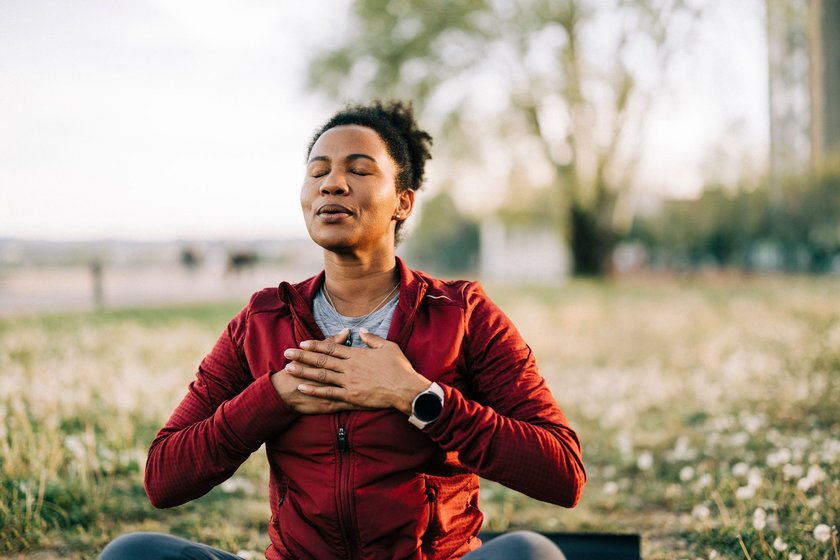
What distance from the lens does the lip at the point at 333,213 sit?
2.45 metres

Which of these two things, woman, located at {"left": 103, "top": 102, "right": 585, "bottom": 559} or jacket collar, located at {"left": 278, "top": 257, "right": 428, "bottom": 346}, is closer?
woman, located at {"left": 103, "top": 102, "right": 585, "bottom": 559}

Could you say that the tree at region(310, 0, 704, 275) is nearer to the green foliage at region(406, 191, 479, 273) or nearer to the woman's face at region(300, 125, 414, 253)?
the woman's face at region(300, 125, 414, 253)

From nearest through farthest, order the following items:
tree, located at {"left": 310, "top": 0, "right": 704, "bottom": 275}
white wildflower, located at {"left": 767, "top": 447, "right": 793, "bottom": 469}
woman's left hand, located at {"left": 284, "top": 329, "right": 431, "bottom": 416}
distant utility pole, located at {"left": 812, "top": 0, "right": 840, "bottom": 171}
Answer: woman's left hand, located at {"left": 284, "top": 329, "right": 431, "bottom": 416}, white wildflower, located at {"left": 767, "top": 447, "right": 793, "bottom": 469}, tree, located at {"left": 310, "top": 0, "right": 704, "bottom": 275}, distant utility pole, located at {"left": 812, "top": 0, "right": 840, "bottom": 171}

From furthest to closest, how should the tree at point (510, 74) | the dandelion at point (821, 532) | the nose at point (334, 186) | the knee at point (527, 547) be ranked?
the tree at point (510, 74) < the dandelion at point (821, 532) < the nose at point (334, 186) < the knee at point (527, 547)

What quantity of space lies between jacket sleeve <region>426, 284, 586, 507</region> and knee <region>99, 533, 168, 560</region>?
Result: 86 cm

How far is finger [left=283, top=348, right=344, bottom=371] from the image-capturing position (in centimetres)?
227

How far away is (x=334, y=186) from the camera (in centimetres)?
244

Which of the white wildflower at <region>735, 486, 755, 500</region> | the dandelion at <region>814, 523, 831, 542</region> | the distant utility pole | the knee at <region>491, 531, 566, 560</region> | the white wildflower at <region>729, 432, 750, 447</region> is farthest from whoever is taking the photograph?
the distant utility pole

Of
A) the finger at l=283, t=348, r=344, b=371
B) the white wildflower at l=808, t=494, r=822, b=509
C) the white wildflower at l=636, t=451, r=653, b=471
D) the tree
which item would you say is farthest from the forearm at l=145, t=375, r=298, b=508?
the tree

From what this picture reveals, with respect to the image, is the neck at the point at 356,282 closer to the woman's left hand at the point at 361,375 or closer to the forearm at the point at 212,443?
the woman's left hand at the point at 361,375

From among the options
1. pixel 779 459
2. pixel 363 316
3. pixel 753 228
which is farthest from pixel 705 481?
pixel 753 228

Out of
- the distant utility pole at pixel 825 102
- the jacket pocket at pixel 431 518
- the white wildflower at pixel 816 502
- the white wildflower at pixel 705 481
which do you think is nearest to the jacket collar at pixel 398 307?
the jacket pocket at pixel 431 518

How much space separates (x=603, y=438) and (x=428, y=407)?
14.9 feet

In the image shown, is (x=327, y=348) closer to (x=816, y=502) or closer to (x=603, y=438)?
(x=816, y=502)
